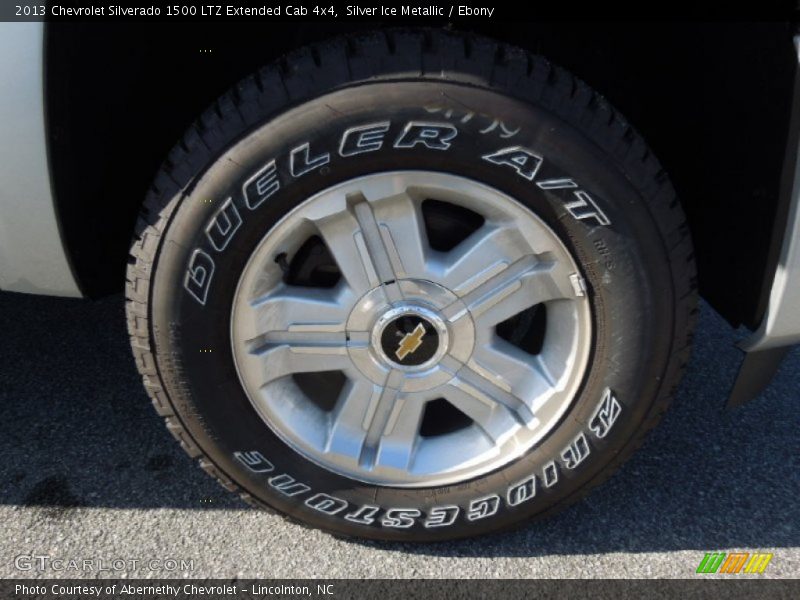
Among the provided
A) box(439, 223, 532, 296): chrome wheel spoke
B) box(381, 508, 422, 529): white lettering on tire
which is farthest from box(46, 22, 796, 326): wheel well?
box(381, 508, 422, 529): white lettering on tire

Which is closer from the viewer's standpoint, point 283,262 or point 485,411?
point 283,262

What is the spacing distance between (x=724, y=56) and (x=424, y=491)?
1154 millimetres

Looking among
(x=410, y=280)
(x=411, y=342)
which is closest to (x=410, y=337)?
(x=411, y=342)

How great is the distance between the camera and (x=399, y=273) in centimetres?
149

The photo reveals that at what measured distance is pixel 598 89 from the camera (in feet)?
5.71

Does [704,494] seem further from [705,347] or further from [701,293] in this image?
[705,347]

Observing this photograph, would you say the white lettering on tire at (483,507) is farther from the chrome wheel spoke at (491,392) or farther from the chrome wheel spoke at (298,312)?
the chrome wheel spoke at (298,312)

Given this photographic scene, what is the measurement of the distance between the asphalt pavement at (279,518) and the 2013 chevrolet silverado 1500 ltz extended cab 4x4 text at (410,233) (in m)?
0.10

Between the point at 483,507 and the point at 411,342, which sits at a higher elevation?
the point at 411,342

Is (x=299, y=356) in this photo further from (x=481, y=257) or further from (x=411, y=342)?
(x=481, y=257)

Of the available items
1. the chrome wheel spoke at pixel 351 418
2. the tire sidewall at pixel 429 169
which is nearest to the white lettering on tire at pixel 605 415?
the tire sidewall at pixel 429 169

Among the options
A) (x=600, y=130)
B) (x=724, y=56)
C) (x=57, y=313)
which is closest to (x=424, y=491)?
(x=600, y=130)

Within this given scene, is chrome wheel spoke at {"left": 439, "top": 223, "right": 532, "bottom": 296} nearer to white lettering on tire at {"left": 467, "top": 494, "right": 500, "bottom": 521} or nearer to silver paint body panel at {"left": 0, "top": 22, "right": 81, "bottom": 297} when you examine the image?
white lettering on tire at {"left": 467, "top": 494, "right": 500, "bottom": 521}

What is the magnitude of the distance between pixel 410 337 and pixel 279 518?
612 mm
